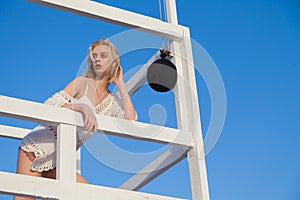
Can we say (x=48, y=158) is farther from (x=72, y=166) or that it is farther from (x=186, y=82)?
(x=186, y=82)

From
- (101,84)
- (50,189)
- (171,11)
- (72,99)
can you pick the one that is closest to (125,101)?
(101,84)

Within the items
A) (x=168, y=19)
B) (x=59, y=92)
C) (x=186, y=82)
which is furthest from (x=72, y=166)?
(x=168, y=19)

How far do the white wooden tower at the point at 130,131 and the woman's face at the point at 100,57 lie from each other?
112 mm

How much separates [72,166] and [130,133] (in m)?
0.26

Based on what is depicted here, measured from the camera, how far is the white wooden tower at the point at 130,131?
5.60 feet

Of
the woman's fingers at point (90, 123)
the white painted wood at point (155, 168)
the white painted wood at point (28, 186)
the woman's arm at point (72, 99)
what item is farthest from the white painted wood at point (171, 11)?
the white painted wood at point (28, 186)

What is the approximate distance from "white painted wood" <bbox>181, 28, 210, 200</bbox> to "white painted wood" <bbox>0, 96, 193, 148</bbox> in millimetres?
38

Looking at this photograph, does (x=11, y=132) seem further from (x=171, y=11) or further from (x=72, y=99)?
(x=171, y=11)

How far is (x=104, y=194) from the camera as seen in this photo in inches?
69.9

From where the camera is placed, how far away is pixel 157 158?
220 cm

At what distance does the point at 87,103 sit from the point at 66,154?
0.28 meters

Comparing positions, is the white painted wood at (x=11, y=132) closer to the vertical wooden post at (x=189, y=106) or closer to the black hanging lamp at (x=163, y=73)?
the black hanging lamp at (x=163, y=73)

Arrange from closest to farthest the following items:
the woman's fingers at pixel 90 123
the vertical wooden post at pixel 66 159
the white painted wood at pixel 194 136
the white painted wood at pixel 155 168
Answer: the vertical wooden post at pixel 66 159
the woman's fingers at pixel 90 123
the white painted wood at pixel 194 136
the white painted wood at pixel 155 168

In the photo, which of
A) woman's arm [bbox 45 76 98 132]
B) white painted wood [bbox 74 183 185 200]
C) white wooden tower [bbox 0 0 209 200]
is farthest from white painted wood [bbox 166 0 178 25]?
white painted wood [bbox 74 183 185 200]
